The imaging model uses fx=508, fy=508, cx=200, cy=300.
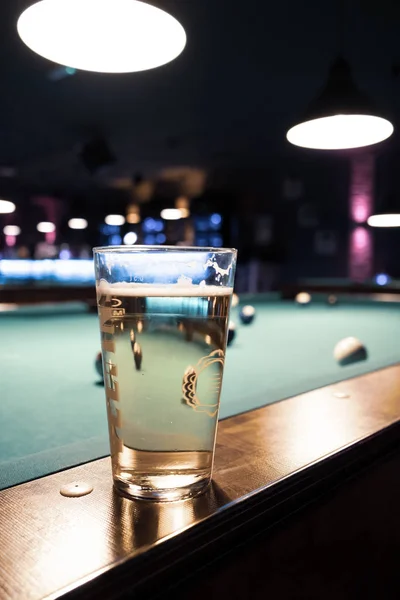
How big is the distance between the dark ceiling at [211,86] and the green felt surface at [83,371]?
906mm

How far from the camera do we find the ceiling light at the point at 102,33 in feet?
4.68

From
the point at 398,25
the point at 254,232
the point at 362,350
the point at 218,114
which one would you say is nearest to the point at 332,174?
the point at 254,232

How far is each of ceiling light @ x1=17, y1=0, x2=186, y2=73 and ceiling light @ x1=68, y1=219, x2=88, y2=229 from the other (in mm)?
11460

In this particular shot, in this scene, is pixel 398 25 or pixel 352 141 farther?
pixel 398 25

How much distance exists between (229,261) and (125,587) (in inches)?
10.7

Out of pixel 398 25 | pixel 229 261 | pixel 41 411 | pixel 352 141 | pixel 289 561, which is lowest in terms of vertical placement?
pixel 289 561

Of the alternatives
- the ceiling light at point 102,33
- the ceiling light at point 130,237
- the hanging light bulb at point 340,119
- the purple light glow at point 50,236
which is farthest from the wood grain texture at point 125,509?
the purple light glow at point 50,236

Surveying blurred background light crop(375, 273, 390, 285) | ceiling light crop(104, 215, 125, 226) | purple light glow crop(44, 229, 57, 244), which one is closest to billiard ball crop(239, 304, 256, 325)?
blurred background light crop(375, 273, 390, 285)

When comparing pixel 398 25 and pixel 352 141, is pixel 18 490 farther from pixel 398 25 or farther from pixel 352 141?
pixel 398 25

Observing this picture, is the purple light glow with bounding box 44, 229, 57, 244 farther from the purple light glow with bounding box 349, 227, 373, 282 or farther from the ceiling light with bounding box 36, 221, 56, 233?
the purple light glow with bounding box 349, 227, 373, 282

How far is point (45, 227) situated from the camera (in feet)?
42.9

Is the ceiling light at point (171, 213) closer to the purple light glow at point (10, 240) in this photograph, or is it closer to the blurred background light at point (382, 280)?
the blurred background light at point (382, 280)

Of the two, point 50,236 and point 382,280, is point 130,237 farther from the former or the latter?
point 382,280

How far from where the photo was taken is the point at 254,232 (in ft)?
37.4
